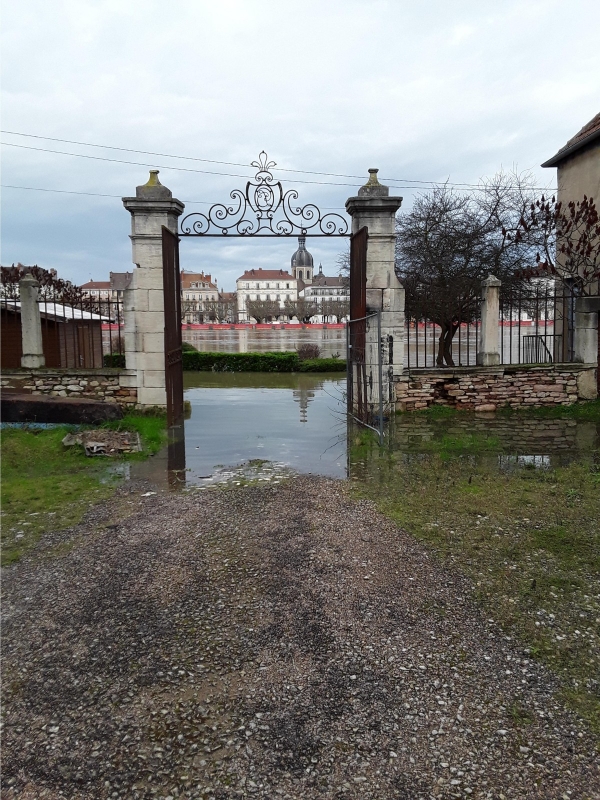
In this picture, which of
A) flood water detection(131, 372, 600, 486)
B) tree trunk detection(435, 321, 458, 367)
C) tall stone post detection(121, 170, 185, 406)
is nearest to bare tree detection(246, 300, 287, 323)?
tree trunk detection(435, 321, 458, 367)

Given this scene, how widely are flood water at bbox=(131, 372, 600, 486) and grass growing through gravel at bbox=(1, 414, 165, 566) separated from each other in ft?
1.70

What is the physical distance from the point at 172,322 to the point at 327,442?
117 inches

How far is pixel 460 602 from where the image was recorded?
3.75 metres

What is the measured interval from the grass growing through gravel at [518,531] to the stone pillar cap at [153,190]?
4.91 meters

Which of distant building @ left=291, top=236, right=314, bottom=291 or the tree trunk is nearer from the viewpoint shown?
the tree trunk

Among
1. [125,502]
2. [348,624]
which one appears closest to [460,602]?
[348,624]

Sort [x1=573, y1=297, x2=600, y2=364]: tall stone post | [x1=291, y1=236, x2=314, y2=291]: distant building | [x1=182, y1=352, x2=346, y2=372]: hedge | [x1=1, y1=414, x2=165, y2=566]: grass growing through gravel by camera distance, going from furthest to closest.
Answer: [x1=291, y1=236, x2=314, y2=291]: distant building → [x1=182, y1=352, x2=346, y2=372]: hedge → [x1=573, y1=297, x2=600, y2=364]: tall stone post → [x1=1, y1=414, x2=165, y2=566]: grass growing through gravel

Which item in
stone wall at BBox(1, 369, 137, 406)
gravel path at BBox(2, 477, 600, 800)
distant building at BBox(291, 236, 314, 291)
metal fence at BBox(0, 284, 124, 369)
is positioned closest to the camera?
gravel path at BBox(2, 477, 600, 800)

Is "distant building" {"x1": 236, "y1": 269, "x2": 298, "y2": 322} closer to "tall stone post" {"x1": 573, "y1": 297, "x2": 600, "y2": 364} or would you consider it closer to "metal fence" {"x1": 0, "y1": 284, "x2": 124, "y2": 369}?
"metal fence" {"x1": 0, "y1": 284, "x2": 124, "y2": 369}

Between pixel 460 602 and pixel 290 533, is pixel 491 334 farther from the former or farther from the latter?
pixel 460 602

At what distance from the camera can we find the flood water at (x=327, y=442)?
7293mm

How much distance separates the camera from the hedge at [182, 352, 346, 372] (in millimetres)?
22406

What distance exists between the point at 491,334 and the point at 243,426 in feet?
15.8

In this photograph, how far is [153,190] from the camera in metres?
9.58
